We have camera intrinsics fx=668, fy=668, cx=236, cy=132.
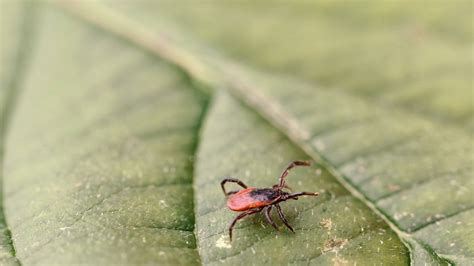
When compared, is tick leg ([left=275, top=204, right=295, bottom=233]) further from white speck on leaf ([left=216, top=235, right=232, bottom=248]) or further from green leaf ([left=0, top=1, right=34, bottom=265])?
green leaf ([left=0, top=1, right=34, bottom=265])

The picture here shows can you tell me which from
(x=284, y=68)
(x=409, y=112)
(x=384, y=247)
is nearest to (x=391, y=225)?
(x=384, y=247)

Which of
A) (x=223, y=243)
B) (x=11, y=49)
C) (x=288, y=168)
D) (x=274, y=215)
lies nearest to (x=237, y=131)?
(x=288, y=168)

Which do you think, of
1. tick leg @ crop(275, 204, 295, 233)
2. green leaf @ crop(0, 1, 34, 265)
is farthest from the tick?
green leaf @ crop(0, 1, 34, 265)

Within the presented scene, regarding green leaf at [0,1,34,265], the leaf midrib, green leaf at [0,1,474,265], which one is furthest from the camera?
green leaf at [0,1,34,265]

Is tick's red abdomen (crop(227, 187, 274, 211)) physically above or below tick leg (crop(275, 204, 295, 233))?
below

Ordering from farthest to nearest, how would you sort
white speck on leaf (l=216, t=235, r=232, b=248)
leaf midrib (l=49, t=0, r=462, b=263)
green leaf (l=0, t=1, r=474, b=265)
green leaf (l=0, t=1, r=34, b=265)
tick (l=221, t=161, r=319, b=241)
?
green leaf (l=0, t=1, r=34, b=265) < leaf midrib (l=49, t=0, r=462, b=263) < tick (l=221, t=161, r=319, b=241) < green leaf (l=0, t=1, r=474, b=265) < white speck on leaf (l=216, t=235, r=232, b=248)

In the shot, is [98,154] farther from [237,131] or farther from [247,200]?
[247,200]
